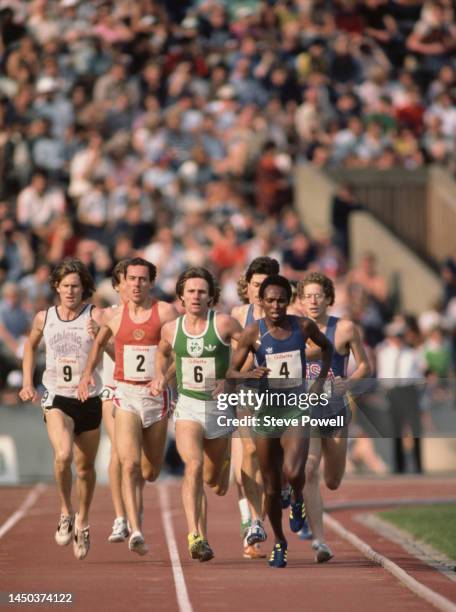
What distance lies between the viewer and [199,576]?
13.3 meters

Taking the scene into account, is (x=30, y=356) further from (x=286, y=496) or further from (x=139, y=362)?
(x=286, y=496)

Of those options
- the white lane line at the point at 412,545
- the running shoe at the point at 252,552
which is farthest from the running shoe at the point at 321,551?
the white lane line at the point at 412,545

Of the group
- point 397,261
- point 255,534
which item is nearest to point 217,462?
point 255,534

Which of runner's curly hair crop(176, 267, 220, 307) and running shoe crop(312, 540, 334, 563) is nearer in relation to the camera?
runner's curly hair crop(176, 267, 220, 307)

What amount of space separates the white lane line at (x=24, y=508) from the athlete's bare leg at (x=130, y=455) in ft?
11.3

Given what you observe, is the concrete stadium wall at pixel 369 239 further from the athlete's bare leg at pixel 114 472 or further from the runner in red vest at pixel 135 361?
the runner in red vest at pixel 135 361

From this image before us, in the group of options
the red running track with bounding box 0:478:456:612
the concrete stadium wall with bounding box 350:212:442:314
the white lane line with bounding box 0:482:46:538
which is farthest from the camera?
the concrete stadium wall with bounding box 350:212:442:314

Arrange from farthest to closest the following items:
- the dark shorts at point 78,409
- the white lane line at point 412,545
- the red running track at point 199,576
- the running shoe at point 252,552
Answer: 1. the running shoe at point 252,552
2. the dark shorts at point 78,409
3. the white lane line at point 412,545
4. the red running track at point 199,576

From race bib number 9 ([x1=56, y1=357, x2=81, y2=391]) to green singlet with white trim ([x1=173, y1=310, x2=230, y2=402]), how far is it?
95 centimetres

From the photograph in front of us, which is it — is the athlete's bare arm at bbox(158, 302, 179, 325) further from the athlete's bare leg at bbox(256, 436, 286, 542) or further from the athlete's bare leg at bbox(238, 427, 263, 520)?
the athlete's bare leg at bbox(256, 436, 286, 542)

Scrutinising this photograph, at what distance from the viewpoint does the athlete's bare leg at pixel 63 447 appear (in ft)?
46.4

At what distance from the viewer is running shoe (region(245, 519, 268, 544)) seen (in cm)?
1440

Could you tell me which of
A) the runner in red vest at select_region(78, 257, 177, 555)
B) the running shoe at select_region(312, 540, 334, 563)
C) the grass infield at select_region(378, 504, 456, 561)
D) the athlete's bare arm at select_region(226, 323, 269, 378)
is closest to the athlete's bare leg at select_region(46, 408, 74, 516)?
the runner in red vest at select_region(78, 257, 177, 555)

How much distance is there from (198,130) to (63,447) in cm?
1425
